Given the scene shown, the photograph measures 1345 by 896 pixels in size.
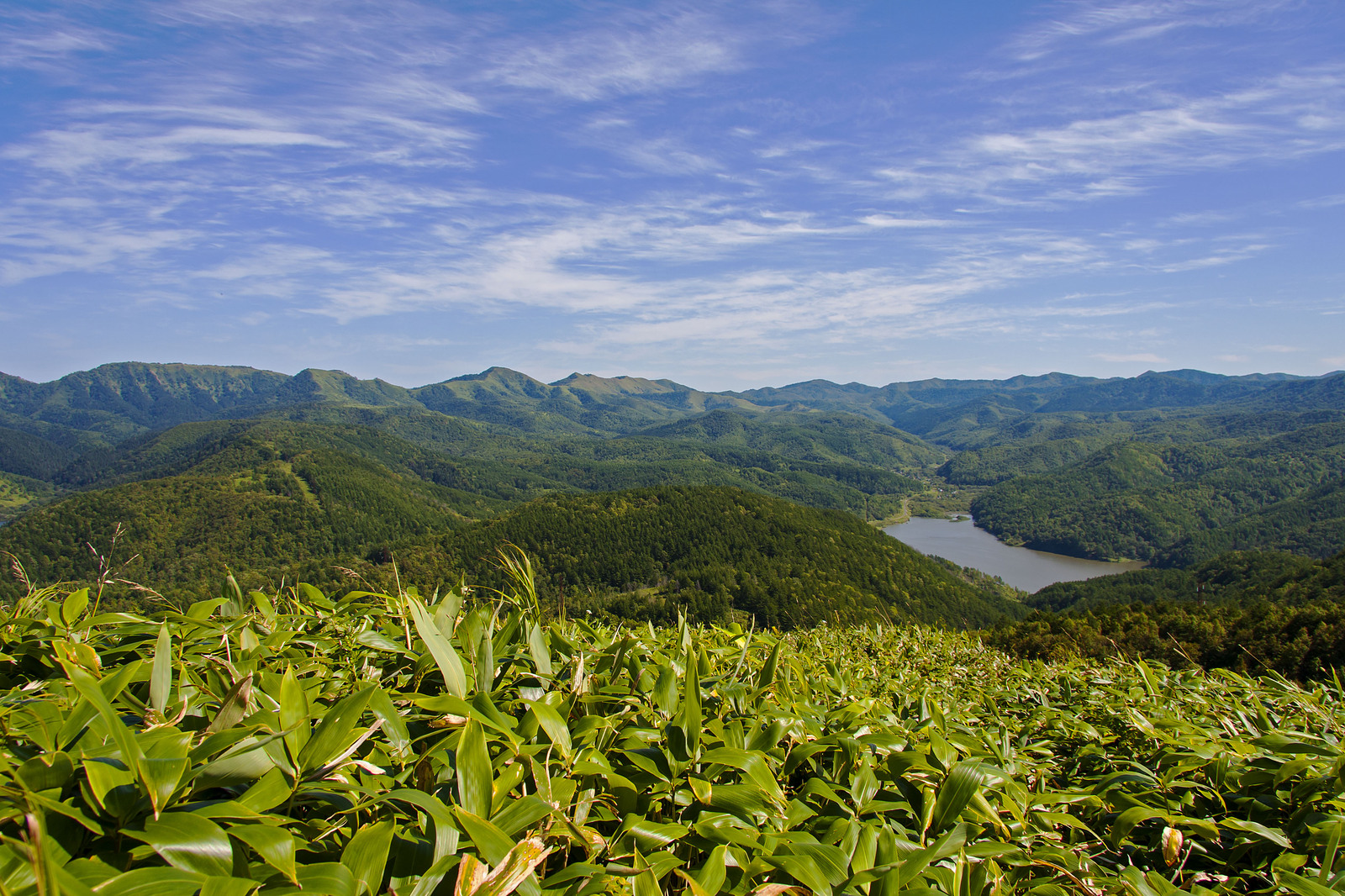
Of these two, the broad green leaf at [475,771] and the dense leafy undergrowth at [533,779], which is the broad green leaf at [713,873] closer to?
the dense leafy undergrowth at [533,779]

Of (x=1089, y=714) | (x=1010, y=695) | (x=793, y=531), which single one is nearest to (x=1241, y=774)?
(x=1089, y=714)

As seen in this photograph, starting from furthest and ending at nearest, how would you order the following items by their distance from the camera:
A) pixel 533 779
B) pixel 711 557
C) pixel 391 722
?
pixel 711 557, pixel 533 779, pixel 391 722

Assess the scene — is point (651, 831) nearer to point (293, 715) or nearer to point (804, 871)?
point (804, 871)

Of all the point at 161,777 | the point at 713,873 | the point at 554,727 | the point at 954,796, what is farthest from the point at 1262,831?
the point at 161,777

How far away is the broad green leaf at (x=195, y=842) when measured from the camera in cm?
96

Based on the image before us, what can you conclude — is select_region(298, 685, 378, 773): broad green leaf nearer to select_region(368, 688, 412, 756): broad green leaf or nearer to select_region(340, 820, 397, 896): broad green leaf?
select_region(368, 688, 412, 756): broad green leaf

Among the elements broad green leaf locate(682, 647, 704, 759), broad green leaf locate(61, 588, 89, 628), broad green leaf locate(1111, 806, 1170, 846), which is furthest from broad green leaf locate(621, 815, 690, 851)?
broad green leaf locate(61, 588, 89, 628)

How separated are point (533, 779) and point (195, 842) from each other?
2.19 feet

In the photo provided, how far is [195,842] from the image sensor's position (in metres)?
0.98

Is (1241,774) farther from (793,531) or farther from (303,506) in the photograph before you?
(303,506)

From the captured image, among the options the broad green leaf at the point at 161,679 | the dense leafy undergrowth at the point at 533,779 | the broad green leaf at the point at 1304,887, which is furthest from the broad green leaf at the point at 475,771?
the broad green leaf at the point at 1304,887

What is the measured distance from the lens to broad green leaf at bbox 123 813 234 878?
0.96m

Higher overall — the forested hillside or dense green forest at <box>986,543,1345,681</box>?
dense green forest at <box>986,543,1345,681</box>

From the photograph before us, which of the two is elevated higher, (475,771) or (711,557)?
(475,771)
